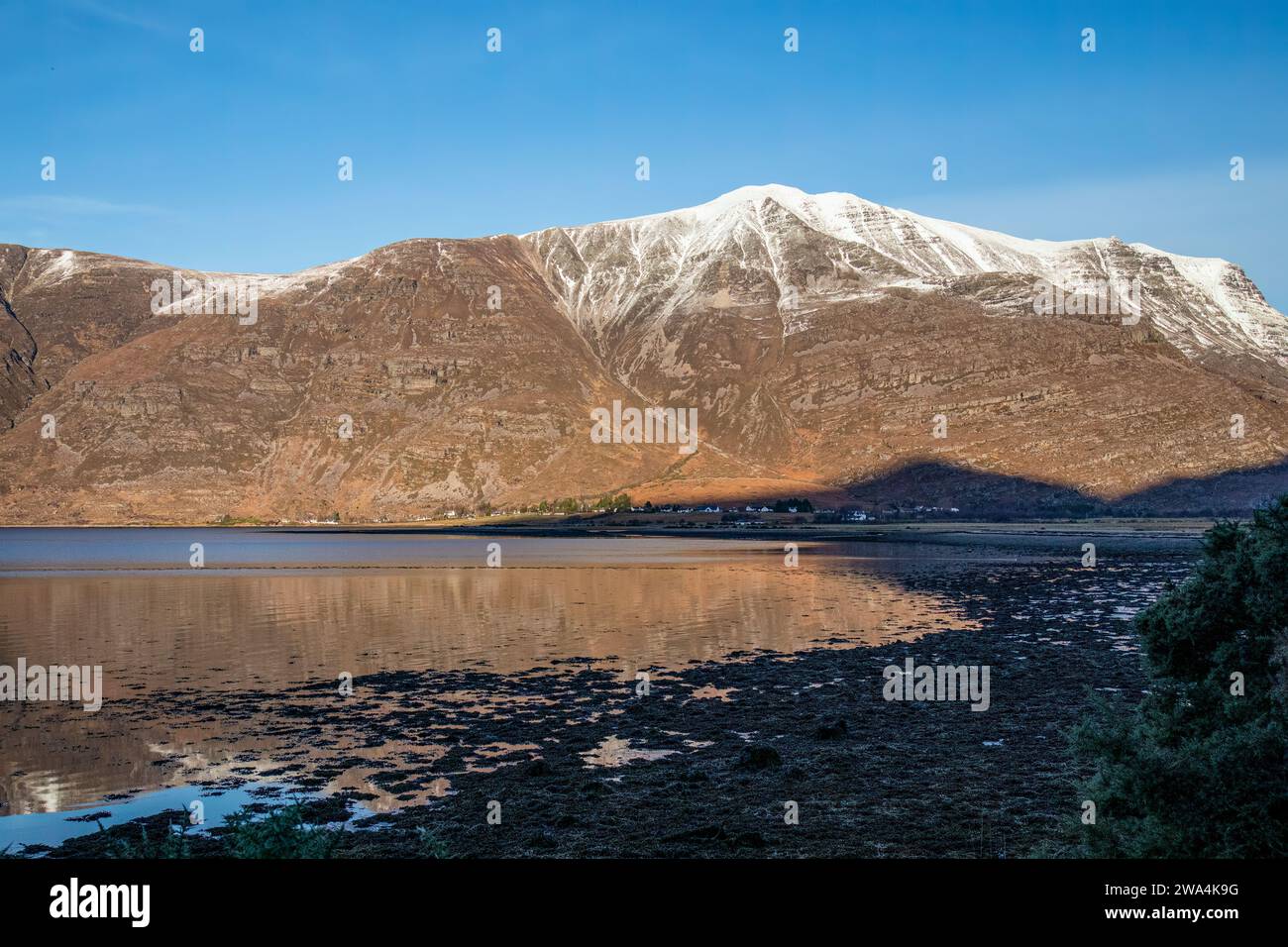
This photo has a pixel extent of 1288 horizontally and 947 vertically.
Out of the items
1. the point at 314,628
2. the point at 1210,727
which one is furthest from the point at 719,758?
the point at 314,628

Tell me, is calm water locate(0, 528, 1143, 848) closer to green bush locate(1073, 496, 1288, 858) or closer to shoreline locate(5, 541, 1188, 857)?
shoreline locate(5, 541, 1188, 857)

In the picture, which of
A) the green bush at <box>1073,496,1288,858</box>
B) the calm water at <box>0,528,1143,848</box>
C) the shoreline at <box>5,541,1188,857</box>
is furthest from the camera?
the calm water at <box>0,528,1143,848</box>

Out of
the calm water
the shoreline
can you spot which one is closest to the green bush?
the shoreline

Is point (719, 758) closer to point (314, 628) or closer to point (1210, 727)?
point (1210, 727)
